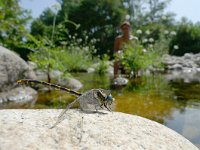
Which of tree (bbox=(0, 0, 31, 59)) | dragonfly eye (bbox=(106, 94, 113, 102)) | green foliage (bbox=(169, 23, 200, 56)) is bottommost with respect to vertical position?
dragonfly eye (bbox=(106, 94, 113, 102))

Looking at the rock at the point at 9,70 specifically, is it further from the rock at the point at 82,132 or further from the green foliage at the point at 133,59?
the green foliage at the point at 133,59

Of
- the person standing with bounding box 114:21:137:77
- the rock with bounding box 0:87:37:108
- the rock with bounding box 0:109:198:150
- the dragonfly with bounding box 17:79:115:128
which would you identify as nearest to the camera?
the rock with bounding box 0:109:198:150

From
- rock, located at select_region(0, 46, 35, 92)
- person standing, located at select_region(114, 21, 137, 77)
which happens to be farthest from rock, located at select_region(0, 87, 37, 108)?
person standing, located at select_region(114, 21, 137, 77)

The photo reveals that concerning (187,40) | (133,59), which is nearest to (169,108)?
(133,59)

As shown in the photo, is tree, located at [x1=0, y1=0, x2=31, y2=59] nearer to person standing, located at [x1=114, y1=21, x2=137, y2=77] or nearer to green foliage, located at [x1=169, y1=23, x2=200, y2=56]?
person standing, located at [x1=114, y1=21, x2=137, y2=77]

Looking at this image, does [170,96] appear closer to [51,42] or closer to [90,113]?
[51,42]

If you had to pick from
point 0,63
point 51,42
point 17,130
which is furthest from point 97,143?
point 51,42

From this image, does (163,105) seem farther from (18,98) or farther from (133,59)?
(133,59)
